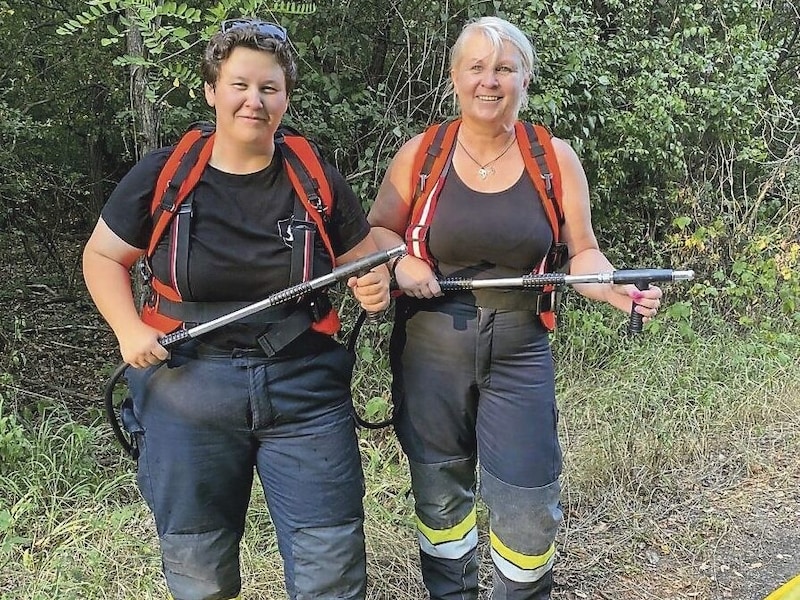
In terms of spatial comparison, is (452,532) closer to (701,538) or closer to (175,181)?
(175,181)

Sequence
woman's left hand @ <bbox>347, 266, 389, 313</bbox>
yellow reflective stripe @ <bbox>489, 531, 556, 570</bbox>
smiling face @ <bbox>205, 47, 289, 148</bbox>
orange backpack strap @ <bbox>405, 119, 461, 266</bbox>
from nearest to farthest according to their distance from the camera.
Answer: smiling face @ <bbox>205, 47, 289, 148</bbox> → woman's left hand @ <bbox>347, 266, 389, 313</bbox> → orange backpack strap @ <bbox>405, 119, 461, 266</bbox> → yellow reflective stripe @ <bbox>489, 531, 556, 570</bbox>

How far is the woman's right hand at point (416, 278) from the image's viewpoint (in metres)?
2.39

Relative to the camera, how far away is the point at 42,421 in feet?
13.6

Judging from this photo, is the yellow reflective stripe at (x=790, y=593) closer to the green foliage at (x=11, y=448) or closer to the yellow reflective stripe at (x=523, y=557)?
the yellow reflective stripe at (x=523, y=557)

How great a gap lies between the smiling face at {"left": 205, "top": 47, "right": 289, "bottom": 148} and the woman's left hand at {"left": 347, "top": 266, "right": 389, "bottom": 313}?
477 mm

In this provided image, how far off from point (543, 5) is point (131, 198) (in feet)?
10.9

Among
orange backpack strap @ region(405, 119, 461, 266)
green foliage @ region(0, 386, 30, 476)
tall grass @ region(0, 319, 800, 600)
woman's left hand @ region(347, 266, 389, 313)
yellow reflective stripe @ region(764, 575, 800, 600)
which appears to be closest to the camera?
yellow reflective stripe @ region(764, 575, 800, 600)

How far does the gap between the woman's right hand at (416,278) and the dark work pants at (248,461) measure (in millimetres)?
304

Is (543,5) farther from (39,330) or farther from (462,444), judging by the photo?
(39,330)

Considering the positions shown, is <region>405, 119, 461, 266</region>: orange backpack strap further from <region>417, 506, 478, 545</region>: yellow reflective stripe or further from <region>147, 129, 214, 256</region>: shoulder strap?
<region>417, 506, 478, 545</region>: yellow reflective stripe

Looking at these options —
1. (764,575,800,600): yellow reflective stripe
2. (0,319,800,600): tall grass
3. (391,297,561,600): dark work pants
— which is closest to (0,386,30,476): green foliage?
(0,319,800,600): tall grass

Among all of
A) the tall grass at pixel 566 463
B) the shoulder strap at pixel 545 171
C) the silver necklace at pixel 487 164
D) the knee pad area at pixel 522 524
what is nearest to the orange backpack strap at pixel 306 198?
the silver necklace at pixel 487 164

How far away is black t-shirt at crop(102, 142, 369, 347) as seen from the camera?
201 cm

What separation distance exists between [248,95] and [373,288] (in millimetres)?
631
